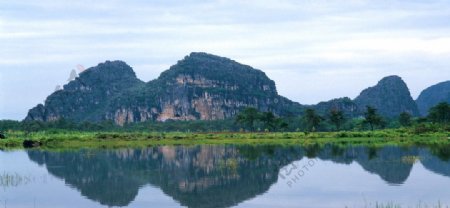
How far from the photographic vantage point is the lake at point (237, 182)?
18906mm

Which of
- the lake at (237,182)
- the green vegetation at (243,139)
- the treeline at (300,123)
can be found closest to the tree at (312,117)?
the treeline at (300,123)

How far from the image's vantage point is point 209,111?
186 m

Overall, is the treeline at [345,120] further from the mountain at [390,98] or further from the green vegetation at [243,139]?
the mountain at [390,98]

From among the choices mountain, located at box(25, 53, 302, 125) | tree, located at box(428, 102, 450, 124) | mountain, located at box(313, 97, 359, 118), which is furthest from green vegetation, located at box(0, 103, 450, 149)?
mountain, located at box(25, 53, 302, 125)

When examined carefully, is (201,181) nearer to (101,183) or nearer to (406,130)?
(101,183)

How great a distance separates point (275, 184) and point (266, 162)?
9271 mm

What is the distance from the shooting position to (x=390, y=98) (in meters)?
187

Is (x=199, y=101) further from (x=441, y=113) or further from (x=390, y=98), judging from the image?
(x=441, y=113)

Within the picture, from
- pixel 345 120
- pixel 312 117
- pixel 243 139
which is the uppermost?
pixel 312 117

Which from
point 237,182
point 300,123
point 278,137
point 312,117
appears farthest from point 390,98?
point 237,182

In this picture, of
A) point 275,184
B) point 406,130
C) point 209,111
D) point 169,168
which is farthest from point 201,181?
point 209,111

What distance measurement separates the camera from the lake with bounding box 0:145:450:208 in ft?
62.0

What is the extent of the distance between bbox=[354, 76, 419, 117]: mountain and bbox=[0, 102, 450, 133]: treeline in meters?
74.9

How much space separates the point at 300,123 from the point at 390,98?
92.8 meters
